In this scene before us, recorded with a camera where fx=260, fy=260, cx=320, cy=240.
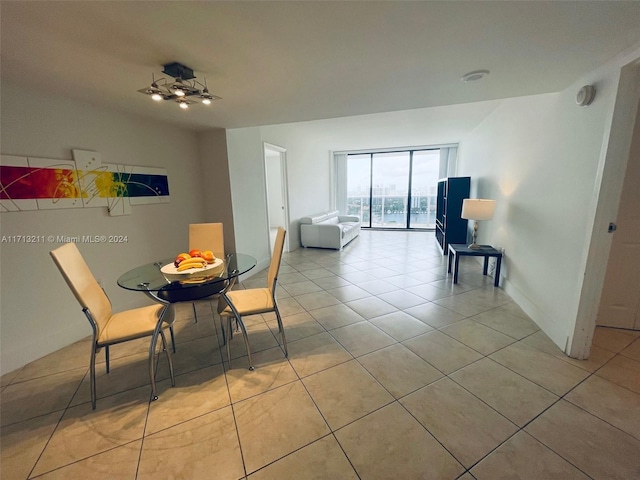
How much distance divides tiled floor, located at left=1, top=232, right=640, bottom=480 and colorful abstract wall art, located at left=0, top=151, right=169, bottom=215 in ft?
4.41

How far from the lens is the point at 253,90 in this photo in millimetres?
2268

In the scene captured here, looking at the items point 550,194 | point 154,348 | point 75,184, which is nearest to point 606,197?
point 550,194

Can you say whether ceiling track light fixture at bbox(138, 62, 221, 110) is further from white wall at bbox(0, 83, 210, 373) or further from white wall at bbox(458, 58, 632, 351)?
white wall at bbox(458, 58, 632, 351)

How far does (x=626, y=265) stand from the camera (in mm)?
2406

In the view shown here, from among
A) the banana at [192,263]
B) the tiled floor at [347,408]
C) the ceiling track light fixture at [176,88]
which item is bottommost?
the tiled floor at [347,408]

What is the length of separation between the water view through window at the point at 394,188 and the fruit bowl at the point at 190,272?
704 cm

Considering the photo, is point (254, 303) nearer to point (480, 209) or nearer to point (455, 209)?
point (480, 209)

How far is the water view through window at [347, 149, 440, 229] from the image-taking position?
796 centimetres

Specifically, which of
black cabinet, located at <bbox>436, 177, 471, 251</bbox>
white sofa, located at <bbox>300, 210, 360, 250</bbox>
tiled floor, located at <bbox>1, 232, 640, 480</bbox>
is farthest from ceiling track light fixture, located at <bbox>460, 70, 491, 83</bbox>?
white sofa, located at <bbox>300, 210, 360, 250</bbox>

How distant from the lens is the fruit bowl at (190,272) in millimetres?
2012

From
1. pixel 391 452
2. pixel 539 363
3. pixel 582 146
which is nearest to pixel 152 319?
pixel 391 452

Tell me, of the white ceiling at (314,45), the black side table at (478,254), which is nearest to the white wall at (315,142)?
the white ceiling at (314,45)

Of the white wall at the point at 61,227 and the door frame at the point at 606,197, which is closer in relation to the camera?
the door frame at the point at 606,197

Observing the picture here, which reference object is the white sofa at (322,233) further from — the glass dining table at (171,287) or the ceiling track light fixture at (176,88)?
the ceiling track light fixture at (176,88)
